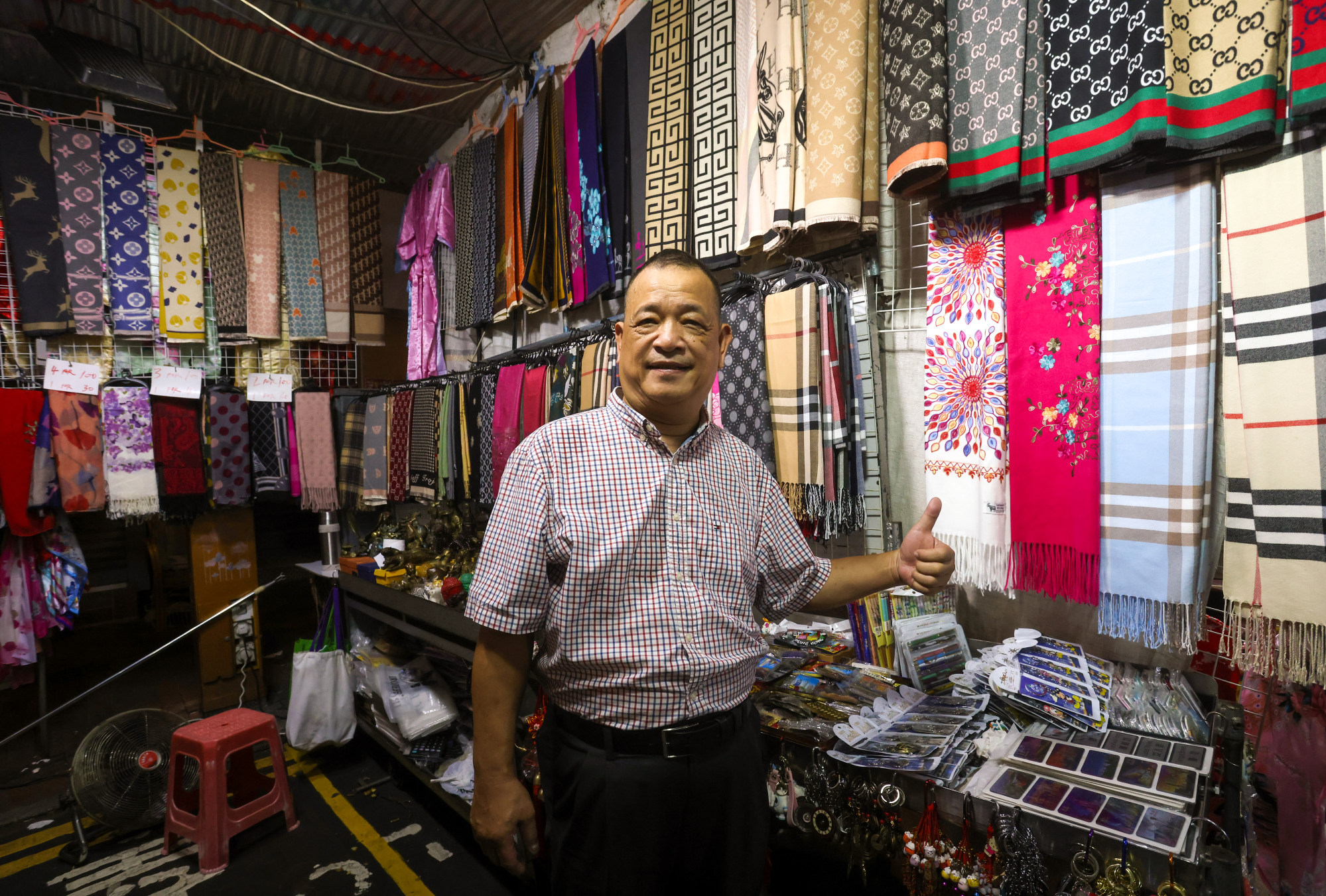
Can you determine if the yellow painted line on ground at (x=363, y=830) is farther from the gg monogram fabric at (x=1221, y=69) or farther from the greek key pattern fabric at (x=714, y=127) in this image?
the gg monogram fabric at (x=1221, y=69)

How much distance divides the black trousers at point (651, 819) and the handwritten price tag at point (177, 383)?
3.97 meters

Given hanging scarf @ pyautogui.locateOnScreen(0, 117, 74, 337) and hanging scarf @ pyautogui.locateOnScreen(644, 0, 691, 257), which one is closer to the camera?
hanging scarf @ pyautogui.locateOnScreen(644, 0, 691, 257)

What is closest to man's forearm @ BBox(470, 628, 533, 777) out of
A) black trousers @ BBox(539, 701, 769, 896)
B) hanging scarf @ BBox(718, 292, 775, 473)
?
black trousers @ BBox(539, 701, 769, 896)

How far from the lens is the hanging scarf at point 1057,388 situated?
150 centimetres

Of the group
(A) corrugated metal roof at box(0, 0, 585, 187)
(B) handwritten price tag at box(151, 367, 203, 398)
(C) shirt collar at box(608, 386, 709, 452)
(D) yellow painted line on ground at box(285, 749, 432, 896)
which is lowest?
(D) yellow painted line on ground at box(285, 749, 432, 896)

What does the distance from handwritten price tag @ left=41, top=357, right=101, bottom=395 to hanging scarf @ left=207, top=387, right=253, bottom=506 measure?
56 centimetres

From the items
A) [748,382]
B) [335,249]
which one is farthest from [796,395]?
[335,249]

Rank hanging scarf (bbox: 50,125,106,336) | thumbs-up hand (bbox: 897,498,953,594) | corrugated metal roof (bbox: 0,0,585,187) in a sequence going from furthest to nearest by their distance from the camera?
hanging scarf (bbox: 50,125,106,336), corrugated metal roof (bbox: 0,0,585,187), thumbs-up hand (bbox: 897,498,953,594)

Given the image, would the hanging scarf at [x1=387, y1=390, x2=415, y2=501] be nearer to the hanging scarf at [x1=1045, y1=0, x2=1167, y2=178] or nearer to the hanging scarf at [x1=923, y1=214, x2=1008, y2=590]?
the hanging scarf at [x1=923, y1=214, x2=1008, y2=590]

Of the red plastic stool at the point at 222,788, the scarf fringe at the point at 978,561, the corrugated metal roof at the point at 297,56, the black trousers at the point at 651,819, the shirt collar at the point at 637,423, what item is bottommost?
the red plastic stool at the point at 222,788

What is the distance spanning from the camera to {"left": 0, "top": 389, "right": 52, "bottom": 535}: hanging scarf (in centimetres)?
345

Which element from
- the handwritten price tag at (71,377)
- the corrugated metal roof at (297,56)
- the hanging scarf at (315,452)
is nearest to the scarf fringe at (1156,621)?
the corrugated metal roof at (297,56)

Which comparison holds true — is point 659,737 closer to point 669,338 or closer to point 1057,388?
point 669,338

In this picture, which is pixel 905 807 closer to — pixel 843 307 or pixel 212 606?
pixel 843 307
